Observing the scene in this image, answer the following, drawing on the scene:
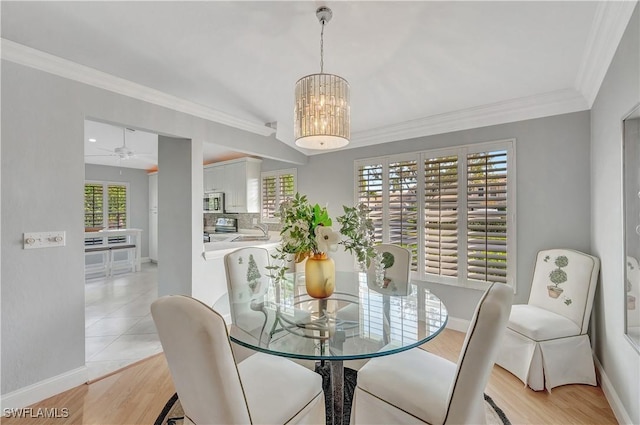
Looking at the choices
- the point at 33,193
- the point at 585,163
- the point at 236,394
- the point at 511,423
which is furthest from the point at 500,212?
the point at 33,193

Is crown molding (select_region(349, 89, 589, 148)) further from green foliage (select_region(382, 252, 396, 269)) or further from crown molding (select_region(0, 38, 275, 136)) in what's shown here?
crown molding (select_region(0, 38, 275, 136))

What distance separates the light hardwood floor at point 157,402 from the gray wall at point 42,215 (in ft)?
0.85

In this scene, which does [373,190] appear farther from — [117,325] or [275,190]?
[117,325]

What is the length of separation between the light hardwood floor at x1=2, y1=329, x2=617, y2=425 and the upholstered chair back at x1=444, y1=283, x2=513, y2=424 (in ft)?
3.49

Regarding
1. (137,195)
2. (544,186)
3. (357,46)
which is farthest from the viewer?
(137,195)

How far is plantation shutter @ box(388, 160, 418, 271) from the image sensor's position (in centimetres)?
341

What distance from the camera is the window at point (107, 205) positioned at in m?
6.76

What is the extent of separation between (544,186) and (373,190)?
1.77 m

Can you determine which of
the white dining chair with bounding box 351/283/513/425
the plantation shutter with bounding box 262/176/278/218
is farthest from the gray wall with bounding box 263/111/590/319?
the plantation shutter with bounding box 262/176/278/218

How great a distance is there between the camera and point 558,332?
7.02 ft

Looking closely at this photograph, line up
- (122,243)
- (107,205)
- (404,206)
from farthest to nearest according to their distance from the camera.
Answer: (107,205) < (122,243) < (404,206)

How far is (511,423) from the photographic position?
1.80 meters

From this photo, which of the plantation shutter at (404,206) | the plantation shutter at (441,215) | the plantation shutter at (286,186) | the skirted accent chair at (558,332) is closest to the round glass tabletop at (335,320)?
the skirted accent chair at (558,332)

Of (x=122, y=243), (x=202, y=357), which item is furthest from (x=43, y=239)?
(x=122, y=243)
